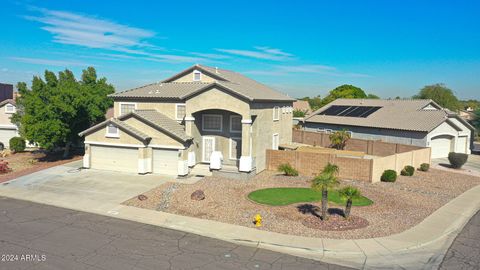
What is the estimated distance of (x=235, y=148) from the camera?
26828 mm

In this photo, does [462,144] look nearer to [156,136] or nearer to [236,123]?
[236,123]

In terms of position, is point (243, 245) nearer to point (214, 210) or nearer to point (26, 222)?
point (214, 210)

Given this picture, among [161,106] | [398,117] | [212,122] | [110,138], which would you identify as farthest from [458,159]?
[110,138]

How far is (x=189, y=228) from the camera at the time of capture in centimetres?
1528

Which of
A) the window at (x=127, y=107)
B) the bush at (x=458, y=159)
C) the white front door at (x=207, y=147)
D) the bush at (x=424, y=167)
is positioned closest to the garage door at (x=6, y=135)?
the window at (x=127, y=107)

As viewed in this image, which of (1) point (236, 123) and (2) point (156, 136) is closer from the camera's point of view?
(2) point (156, 136)

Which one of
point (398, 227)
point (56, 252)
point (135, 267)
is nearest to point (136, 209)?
point (56, 252)

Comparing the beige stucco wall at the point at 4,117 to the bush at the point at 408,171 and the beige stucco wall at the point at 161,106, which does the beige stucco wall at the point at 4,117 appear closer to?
the beige stucco wall at the point at 161,106

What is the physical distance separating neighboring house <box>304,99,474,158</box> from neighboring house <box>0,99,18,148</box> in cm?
3214

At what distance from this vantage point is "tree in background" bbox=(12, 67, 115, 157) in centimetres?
2884

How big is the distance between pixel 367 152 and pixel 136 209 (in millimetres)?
24696

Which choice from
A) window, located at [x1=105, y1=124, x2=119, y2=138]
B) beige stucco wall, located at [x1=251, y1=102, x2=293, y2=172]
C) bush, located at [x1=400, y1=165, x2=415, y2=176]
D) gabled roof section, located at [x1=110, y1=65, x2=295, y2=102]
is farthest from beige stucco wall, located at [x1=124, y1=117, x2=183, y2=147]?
bush, located at [x1=400, y1=165, x2=415, y2=176]

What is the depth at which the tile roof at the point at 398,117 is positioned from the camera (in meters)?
34.3

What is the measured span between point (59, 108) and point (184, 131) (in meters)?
10.7
